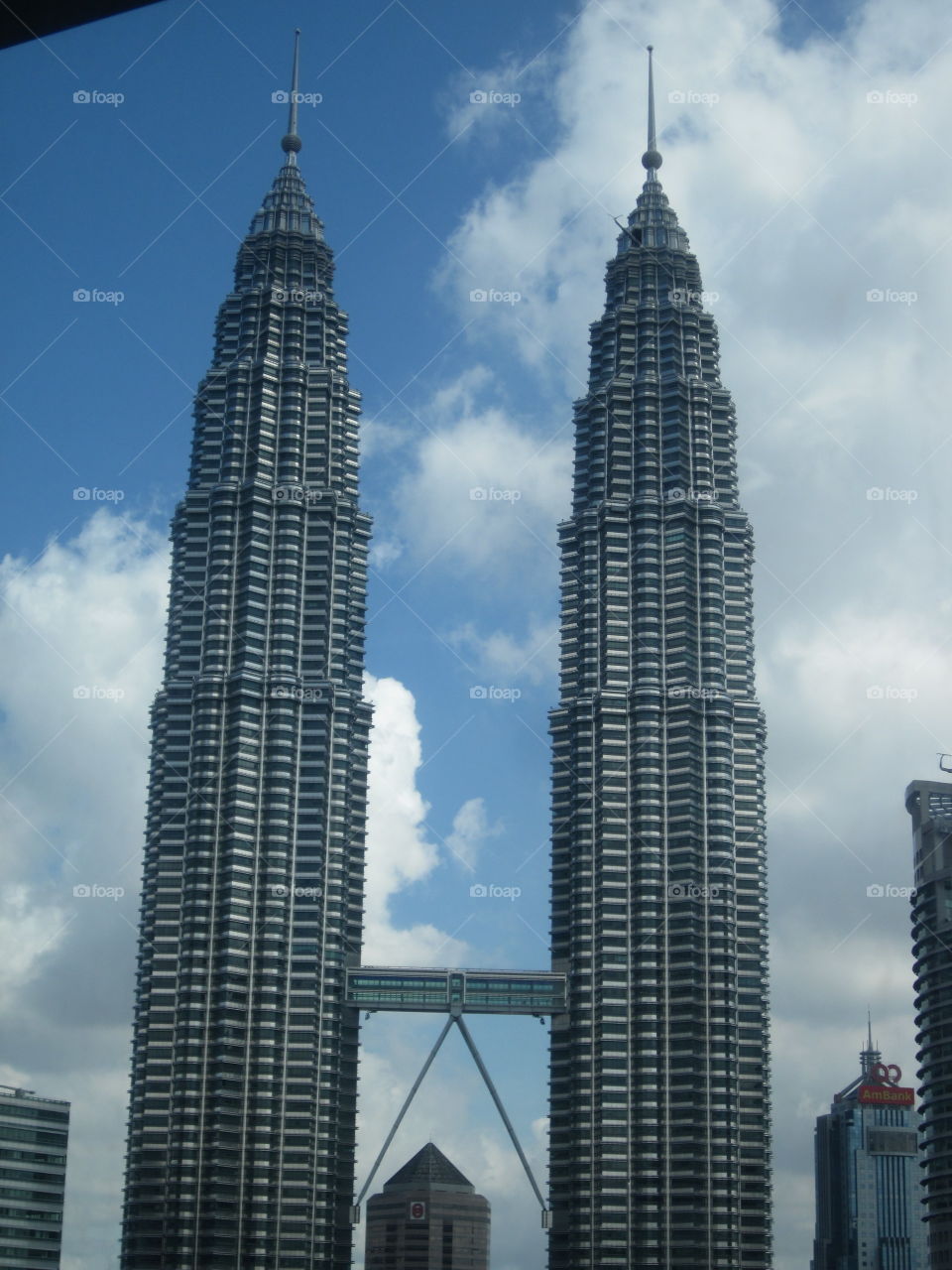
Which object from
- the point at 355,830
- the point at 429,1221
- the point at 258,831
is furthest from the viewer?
the point at 429,1221

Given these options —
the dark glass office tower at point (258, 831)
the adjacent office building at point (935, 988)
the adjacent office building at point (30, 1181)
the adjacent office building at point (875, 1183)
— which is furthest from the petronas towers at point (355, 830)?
the adjacent office building at point (875, 1183)

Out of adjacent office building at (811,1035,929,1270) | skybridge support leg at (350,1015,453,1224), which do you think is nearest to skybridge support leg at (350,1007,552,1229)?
skybridge support leg at (350,1015,453,1224)

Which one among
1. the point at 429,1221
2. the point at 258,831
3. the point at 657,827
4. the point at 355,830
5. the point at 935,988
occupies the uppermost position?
the point at 355,830

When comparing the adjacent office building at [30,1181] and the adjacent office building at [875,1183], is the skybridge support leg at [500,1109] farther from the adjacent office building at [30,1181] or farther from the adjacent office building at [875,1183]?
the adjacent office building at [875,1183]

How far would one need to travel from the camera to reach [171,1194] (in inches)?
2965

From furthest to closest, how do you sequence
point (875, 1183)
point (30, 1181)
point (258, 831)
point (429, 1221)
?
point (875, 1183)
point (429, 1221)
point (258, 831)
point (30, 1181)

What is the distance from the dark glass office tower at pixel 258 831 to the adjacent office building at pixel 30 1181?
5044 millimetres

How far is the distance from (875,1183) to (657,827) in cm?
9577

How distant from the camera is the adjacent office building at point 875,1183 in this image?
161m

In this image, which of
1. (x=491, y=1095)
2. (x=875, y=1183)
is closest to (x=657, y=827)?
(x=491, y=1095)

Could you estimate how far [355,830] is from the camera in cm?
8444

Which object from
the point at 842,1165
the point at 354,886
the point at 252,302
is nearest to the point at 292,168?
the point at 252,302

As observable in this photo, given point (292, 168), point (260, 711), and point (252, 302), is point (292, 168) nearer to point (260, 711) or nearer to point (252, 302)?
point (252, 302)

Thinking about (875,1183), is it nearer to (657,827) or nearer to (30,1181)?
(657,827)
